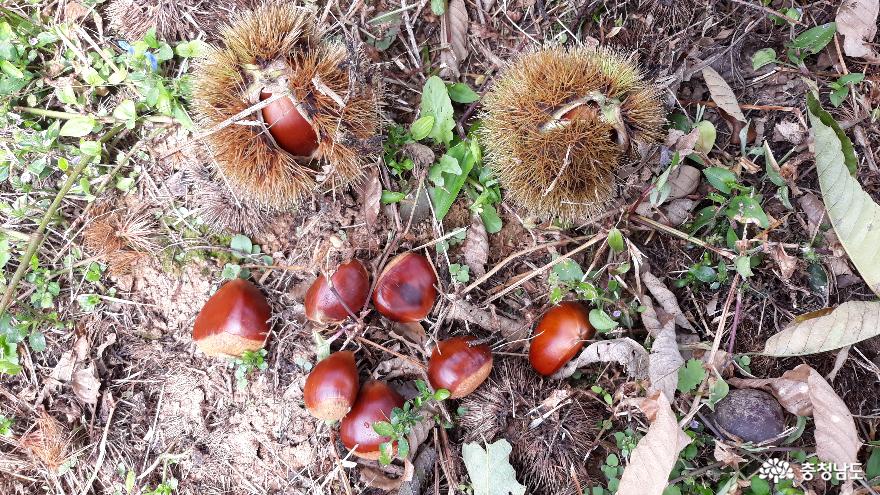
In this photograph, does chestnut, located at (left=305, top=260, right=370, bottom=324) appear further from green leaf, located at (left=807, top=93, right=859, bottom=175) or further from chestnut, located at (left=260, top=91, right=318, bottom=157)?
green leaf, located at (left=807, top=93, right=859, bottom=175)

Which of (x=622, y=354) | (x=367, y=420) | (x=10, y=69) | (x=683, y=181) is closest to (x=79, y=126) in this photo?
(x=10, y=69)

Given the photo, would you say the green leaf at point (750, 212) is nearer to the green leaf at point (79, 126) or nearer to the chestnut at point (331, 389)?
the chestnut at point (331, 389)

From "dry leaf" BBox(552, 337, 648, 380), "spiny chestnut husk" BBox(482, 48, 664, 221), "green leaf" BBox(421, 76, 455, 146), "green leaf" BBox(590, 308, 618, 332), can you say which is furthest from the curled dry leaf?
"green leaf" BBox(421, 76, 455, 146)

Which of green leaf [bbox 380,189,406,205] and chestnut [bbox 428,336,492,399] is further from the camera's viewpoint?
green leaf [bbox 380,189,406,205]

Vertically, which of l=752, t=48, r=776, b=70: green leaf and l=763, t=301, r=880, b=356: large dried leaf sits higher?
l=752, t=48, r=776, b=70: green leaf

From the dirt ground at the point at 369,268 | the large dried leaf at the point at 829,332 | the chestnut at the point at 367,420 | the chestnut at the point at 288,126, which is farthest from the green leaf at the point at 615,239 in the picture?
the chestnut at the point at 288,126

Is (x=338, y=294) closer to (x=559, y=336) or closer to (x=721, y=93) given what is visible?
(x=559, y=336)
